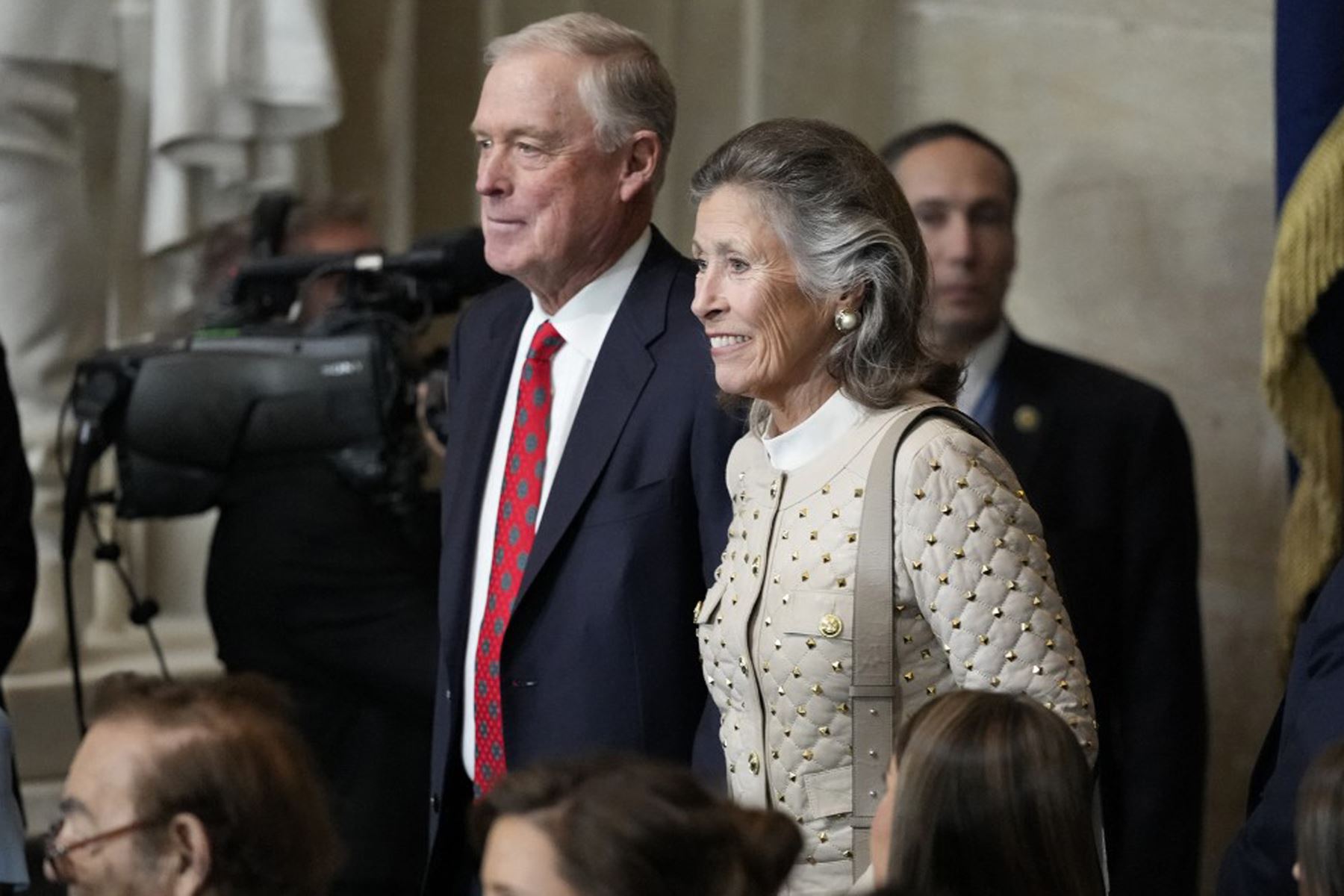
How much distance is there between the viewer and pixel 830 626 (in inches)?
90.7

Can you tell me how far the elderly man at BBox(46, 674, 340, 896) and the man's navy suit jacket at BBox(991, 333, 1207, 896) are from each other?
1828 mm

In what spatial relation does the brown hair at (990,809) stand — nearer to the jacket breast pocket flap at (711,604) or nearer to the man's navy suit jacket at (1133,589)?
the jacket breast pocket flap at (711,604)

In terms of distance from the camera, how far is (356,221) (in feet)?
13.6

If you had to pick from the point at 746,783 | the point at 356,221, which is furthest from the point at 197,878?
the point at 356,221

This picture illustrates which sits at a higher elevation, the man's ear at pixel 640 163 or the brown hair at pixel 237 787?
the man's ear at pixel 640 163

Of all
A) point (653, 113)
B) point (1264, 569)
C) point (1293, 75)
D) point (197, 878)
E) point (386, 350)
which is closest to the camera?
point (197, 878)

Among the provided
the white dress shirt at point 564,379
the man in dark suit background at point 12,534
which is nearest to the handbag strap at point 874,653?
the white dress shirt at point 564,379

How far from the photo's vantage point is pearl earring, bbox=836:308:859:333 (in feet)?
8.00

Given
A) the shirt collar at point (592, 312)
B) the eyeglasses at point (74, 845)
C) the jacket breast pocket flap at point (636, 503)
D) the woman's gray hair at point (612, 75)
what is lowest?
the eyeglasses at point (74, 845)

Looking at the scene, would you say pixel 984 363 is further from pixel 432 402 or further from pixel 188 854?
pixel 188 854

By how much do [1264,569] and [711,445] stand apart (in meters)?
2.52

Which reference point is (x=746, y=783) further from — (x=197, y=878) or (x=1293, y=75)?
(x=1293, y=75)

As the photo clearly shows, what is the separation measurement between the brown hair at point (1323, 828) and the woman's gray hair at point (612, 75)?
1288 mm

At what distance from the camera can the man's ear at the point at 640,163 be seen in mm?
2889
